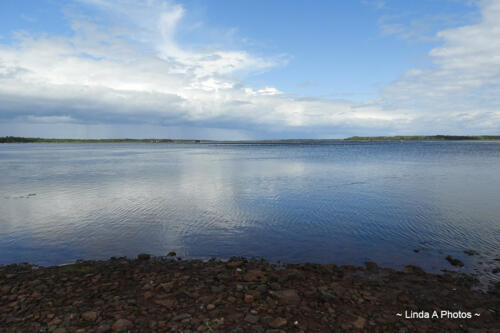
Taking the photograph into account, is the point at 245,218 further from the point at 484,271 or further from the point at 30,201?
the point at 30,201

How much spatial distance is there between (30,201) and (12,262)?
13621 millimetres

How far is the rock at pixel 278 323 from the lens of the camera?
677cm

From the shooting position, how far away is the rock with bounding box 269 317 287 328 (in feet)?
22.2

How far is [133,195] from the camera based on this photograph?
25484mm

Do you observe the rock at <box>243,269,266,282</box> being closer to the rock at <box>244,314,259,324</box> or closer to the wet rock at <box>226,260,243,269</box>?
the wet rock at <box>226,260,243,269</box>

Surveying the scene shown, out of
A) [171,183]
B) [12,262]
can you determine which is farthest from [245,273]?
[171,183]

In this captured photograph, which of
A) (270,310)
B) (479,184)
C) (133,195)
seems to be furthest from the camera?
(479,184)

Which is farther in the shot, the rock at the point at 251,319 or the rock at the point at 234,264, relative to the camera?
the rock at the point at 234,264

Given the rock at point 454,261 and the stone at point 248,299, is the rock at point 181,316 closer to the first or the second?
the stone at point 248,299

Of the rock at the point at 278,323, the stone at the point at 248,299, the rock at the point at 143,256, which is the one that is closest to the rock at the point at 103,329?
the stone at the point at 248,299

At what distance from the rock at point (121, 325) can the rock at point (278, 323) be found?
3234 millimetres

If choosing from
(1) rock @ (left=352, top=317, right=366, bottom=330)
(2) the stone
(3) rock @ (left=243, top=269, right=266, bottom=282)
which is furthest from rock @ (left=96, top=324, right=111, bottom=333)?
(1) rock @ (left=352, top=317, right=366, bottom=330)

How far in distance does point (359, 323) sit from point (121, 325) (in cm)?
554

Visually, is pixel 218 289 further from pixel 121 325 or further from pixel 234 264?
pixel 121 325
